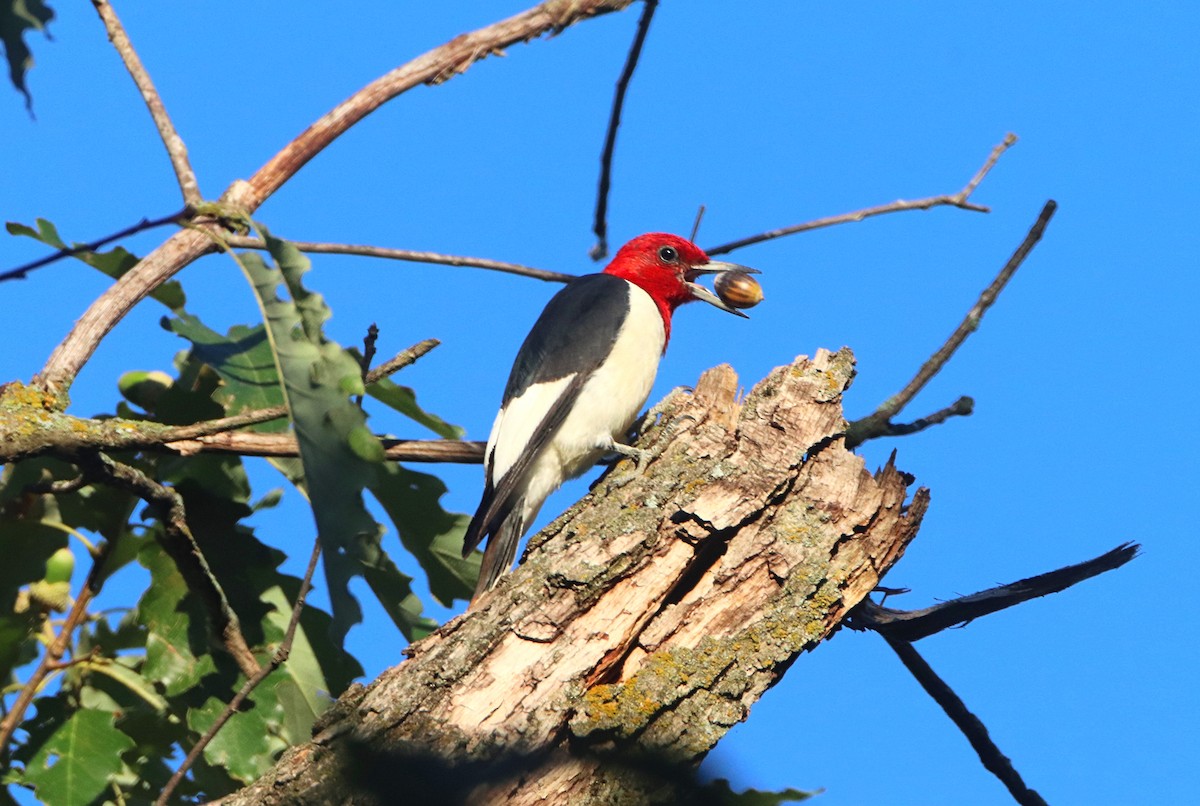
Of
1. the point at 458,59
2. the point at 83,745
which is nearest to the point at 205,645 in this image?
the point at 83,745

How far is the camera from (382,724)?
2832 millimetres

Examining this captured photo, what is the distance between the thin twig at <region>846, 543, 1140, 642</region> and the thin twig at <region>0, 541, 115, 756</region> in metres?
2.37

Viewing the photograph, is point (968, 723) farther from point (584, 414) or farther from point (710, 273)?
point (710, 273)

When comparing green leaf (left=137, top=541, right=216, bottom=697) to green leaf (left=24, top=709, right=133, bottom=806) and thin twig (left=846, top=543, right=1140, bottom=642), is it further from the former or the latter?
thin twig (left=846, top=543, right=1140, bottom=642)

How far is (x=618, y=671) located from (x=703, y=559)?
1.16 feet

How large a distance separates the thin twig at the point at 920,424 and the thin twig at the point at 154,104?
185cm

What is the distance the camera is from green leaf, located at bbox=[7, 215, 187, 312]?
365cm

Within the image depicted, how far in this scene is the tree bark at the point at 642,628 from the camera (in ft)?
9.18

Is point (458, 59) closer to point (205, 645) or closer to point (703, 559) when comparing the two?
point (703, 559)

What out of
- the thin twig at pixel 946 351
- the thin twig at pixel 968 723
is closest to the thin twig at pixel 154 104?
the thin twig at pixel 946 351

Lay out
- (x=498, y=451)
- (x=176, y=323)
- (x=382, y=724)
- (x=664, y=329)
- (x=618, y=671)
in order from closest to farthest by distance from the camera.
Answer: (x=382, y=724)
(x=618, y=671)
(x=176, y=323)
(x=498, y=451)
(x=664, y=329)

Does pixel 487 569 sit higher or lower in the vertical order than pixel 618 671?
higher

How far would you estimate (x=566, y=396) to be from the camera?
471 centimetres

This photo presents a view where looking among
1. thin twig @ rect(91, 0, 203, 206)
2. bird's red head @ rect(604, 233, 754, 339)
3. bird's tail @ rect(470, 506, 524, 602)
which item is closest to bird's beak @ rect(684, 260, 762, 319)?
bird's red head @ rect(604, 233, 754, 339)
